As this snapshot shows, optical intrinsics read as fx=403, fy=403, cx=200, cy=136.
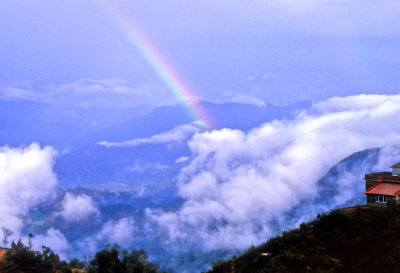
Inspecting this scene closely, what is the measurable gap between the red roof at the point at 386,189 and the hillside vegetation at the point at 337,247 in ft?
15.9

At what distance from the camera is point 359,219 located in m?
38.5

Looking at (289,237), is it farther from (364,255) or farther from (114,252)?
(114,252)

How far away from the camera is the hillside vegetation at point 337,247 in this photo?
1283 inches

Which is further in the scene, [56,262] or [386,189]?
[56,262]

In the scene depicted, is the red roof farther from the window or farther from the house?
the window

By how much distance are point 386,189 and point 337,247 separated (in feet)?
50.2

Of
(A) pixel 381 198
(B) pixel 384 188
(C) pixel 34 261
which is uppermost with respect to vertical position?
(B) pixel 384 188

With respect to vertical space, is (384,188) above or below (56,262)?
above

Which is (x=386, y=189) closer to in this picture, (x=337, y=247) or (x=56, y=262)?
(x=337, y=247)

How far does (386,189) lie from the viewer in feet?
153

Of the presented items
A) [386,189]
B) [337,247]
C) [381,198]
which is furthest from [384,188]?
[337,247]

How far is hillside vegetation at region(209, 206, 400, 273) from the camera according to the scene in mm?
32594

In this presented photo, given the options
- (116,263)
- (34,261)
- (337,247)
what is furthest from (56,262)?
(337,247)

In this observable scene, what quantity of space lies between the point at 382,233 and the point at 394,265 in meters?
4.70
